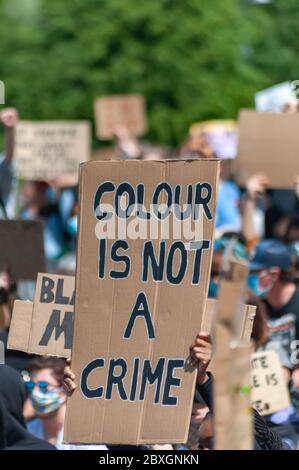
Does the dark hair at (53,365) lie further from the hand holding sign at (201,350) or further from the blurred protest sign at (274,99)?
the blurred protest sign at (274,99)

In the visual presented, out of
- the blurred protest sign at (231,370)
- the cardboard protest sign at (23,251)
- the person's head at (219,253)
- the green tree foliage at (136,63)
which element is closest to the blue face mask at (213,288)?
the person's head at (219,253)

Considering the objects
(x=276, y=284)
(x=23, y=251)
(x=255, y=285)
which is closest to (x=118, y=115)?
(x=255, y=285)

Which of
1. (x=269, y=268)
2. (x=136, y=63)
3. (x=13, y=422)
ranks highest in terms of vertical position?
(x=136, y=63)

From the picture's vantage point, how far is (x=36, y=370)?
21.0ft

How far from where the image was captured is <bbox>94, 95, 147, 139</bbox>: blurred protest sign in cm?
1262

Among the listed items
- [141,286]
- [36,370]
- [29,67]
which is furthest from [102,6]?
[141,286]

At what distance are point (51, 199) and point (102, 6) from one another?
7476 millimetres

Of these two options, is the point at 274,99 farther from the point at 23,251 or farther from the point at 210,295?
the point at 23,251

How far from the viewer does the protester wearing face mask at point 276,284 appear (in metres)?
7.41

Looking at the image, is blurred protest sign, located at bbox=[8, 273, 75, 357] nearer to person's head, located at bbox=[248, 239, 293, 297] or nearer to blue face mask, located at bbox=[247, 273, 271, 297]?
person's head, located at bbox=[248, 239, 293, 297]

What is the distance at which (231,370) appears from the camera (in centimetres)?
329

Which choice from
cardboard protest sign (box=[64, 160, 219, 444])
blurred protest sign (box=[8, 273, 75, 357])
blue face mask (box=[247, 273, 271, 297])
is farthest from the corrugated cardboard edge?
blue face mask (box=[247, 273, 271, 297])

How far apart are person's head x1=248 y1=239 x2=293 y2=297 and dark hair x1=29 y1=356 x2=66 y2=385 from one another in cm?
169

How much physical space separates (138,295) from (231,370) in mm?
1317
